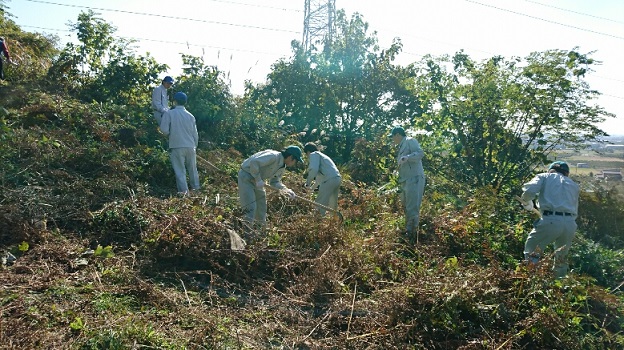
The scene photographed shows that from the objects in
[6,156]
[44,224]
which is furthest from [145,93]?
[44,224]

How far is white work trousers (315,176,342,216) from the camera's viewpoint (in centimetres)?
859

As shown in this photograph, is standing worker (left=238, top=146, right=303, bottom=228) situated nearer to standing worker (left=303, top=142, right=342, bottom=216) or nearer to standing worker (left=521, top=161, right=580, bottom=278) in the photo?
standing worker (left=303, top=142, right=342, bottom=216)

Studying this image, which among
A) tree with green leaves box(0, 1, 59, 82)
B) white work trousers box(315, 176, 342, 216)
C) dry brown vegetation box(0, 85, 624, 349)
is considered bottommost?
dry brown vegetation box(0, 85, 624, 349)

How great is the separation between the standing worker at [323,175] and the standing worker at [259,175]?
2.65 feet

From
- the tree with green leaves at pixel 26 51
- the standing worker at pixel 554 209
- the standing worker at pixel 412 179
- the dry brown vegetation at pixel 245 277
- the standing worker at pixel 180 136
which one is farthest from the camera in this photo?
the tree with green leaves at pixel 26 51

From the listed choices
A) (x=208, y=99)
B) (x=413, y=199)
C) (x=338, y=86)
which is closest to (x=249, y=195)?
(x=413, y=199)

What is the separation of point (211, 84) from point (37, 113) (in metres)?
3.95

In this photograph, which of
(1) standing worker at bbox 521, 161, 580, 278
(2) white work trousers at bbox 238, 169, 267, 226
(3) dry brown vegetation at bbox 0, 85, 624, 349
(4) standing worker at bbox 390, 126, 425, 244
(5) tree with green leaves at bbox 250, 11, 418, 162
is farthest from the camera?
(5) tree with green leaves at bbox 250, 11, 418, 162

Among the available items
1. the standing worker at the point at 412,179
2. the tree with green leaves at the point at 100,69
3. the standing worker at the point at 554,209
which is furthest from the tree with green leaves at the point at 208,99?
the standing worker at the point at 554,209

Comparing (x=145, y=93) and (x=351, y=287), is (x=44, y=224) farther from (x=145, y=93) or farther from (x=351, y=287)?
(x=145, y=93)

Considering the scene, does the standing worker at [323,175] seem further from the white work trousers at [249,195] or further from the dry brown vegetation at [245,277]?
the white work trousers at [249,195]

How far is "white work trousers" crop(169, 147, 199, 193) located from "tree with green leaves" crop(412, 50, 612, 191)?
5.55m

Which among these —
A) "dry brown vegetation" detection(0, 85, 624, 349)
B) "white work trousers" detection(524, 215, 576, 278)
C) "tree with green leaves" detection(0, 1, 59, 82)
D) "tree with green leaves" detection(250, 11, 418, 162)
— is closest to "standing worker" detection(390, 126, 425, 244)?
"dry brown vegetation" detection(0, 85, 624, 349)

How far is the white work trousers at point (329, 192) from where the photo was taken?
859cm
